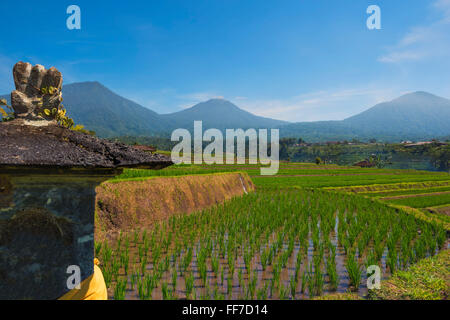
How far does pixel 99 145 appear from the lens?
3.47 meters

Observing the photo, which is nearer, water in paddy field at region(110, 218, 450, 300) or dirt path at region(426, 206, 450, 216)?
water in paddy field at region(110, 218, 450, 300)

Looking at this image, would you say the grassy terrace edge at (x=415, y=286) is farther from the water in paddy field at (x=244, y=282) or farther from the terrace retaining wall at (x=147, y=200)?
the terrace retaining wall at (x=147, y=200)

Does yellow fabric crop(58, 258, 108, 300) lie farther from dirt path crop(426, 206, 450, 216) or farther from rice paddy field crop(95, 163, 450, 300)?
dirt path crop(426, 206, 450, 216)

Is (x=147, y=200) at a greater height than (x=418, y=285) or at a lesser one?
greater

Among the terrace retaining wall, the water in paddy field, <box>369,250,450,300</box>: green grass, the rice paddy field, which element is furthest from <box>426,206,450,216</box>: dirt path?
the terrace retaining wall

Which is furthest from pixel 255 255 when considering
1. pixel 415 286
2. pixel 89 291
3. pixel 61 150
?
pixel 61 150

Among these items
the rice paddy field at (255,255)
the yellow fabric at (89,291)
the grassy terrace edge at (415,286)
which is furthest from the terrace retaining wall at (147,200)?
the grassy terrace edge at (415,286)

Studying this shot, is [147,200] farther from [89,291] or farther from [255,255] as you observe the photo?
[89,291]

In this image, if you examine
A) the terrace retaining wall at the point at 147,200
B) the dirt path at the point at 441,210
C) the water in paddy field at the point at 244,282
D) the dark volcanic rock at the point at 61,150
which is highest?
the dark volcanic rock at the point at 61,150

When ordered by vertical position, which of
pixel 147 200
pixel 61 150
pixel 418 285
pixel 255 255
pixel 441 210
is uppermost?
pixel 61 150

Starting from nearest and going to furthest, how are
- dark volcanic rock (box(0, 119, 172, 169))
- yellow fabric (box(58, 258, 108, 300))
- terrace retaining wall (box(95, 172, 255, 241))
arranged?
dark volcanic rock (box(0, 119, 172, 169)) < yellow fabric (box(58, 258, 108, 300)) < terrace retaining wall (box(95, 172, 255, 241))

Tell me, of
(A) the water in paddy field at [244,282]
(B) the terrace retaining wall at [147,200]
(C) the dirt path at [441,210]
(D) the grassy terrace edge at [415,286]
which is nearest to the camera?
(D) the grassy terrace edge at [415,286]

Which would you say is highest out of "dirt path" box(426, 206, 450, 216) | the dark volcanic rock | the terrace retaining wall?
the dark volcanic rock
